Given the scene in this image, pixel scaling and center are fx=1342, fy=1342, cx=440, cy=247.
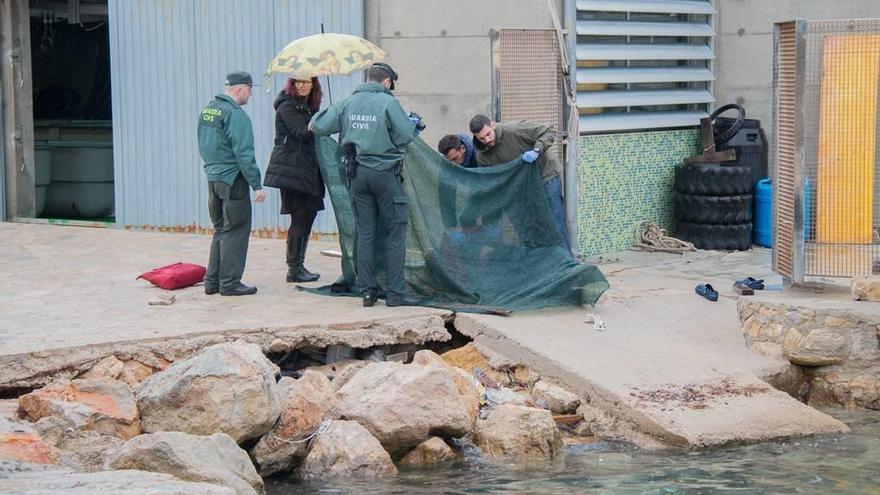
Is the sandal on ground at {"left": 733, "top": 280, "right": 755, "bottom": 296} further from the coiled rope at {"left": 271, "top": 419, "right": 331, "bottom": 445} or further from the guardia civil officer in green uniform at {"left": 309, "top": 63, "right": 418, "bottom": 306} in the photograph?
the coiled rope at {"left": 271, "top": 419, "right": 331, "bottom": 445}

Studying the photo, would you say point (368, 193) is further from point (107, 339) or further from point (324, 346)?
point (107, 339)

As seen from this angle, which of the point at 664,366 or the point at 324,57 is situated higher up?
the point at 324,57

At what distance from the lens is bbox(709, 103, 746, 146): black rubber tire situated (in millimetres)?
14414

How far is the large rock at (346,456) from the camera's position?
8047 millimetres

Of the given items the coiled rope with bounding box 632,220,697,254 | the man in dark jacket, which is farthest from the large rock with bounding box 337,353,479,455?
the coiled rope with bounding box 632,220,697,254

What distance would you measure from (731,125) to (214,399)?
27.4ft

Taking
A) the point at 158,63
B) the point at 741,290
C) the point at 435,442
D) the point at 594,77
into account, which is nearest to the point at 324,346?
the point at 435,442

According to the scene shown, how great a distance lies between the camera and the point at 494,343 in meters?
9.74

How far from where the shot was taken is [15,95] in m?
15.2

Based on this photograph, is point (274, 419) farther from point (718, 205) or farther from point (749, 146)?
point (749, 146)

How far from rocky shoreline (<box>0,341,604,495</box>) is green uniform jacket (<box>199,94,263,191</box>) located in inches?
80.3

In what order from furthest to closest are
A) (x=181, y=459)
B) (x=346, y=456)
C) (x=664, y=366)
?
(x=664, y=366), (x=346, y=456), (x=181, y=459)

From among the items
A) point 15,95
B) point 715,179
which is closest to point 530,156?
point 715,179

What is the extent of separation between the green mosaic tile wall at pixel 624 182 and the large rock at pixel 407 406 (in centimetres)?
514
